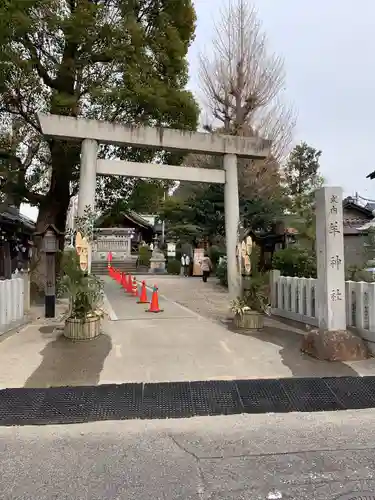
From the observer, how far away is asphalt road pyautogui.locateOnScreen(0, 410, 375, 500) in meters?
3.16

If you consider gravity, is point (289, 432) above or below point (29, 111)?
below

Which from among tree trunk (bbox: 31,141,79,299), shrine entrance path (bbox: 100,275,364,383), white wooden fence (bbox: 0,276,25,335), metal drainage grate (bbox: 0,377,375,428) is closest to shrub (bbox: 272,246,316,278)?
shrine entrance path (bbox: 100,275,364,383)

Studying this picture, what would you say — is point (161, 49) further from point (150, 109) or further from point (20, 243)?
point (20, 243)

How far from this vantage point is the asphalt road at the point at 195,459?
316 cm

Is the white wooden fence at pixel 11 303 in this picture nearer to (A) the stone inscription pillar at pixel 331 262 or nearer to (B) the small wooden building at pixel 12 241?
(A) the stone inscription pillar at pixel 331 262

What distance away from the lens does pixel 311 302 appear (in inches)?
344

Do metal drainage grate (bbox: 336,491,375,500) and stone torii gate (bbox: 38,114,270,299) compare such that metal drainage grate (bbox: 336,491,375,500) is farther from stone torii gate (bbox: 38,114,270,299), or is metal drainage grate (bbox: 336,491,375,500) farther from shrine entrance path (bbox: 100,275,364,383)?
stone torii gate (bbox: 38,114,270,299)

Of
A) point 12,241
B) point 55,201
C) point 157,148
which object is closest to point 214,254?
point 12,241

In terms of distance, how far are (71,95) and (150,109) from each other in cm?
234

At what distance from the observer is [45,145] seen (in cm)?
1605

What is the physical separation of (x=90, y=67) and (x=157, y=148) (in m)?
4.70

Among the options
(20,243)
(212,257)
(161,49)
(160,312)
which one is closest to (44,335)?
(160,312)

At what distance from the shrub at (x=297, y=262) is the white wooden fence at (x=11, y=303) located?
24.8 feet

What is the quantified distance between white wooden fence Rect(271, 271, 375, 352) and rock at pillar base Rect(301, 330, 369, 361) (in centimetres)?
31
